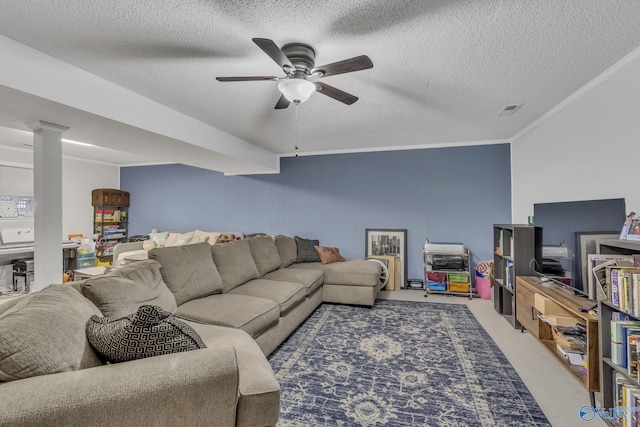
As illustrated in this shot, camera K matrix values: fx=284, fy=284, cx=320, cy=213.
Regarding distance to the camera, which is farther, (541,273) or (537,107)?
(537,107)

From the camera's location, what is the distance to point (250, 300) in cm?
252

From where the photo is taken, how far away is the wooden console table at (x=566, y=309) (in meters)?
1.80

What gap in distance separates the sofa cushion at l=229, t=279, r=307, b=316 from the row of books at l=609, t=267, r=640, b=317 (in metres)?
2.36

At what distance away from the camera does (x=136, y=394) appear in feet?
3.10

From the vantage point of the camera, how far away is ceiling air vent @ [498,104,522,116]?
304cm

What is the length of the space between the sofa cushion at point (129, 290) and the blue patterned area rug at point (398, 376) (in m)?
1.09

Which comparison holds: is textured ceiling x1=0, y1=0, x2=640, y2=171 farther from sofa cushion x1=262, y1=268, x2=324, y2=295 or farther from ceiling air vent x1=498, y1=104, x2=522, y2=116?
sofa cushion x1=262, y1=268, x2=324, y2=295

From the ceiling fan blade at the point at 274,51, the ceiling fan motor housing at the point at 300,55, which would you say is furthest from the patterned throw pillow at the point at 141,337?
the ceiling fan motor housing at the point at 300,55

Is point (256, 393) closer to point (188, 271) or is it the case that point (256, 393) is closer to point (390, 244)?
point (188, 271)

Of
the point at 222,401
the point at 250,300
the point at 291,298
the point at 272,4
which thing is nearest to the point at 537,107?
the point at 272,4

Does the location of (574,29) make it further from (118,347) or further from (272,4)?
(118,347)

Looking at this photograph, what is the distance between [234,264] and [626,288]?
3.03m

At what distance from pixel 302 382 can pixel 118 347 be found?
1422 millimetres

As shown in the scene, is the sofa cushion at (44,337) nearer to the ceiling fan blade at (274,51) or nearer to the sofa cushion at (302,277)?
the ceiling fan blade at (274,51)
